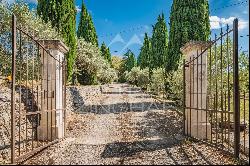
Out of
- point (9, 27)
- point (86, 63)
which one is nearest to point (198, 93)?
point (9, 27)

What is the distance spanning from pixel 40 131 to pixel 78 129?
2482 mm

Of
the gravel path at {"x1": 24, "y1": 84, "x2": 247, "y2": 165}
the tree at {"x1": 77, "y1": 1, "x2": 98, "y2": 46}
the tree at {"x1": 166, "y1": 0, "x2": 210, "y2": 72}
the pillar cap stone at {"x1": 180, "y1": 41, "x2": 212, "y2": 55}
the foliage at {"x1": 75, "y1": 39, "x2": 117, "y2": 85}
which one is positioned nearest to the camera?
the gravel path at {"x1": 24, "y1": 84, "x2": 247, "y2": 165}

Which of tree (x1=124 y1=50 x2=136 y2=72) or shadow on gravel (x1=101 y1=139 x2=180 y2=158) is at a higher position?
tree (x1=124 y1=50 x2=136 y2=72)

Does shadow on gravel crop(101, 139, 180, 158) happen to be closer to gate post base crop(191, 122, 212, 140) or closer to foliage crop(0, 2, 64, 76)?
gate post base crop(191, 122, 212, 140)

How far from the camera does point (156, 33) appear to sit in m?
38.1

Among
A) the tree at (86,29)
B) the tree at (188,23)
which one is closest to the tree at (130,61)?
the tree at (86,29)

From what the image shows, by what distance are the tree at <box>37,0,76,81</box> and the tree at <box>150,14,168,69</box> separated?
1414cm

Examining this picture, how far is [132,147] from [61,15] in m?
15.7

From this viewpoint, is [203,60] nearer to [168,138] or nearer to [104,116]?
[168,138]

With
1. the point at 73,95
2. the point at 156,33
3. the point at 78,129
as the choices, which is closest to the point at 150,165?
the point at 78,129

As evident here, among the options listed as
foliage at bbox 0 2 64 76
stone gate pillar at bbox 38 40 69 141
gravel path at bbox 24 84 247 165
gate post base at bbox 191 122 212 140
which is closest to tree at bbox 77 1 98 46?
foliage at bbox 0 2 64 76

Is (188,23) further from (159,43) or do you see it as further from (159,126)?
(159,43)

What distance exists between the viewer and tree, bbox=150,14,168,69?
35.3 meters

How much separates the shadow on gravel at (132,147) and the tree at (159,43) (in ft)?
86.4
